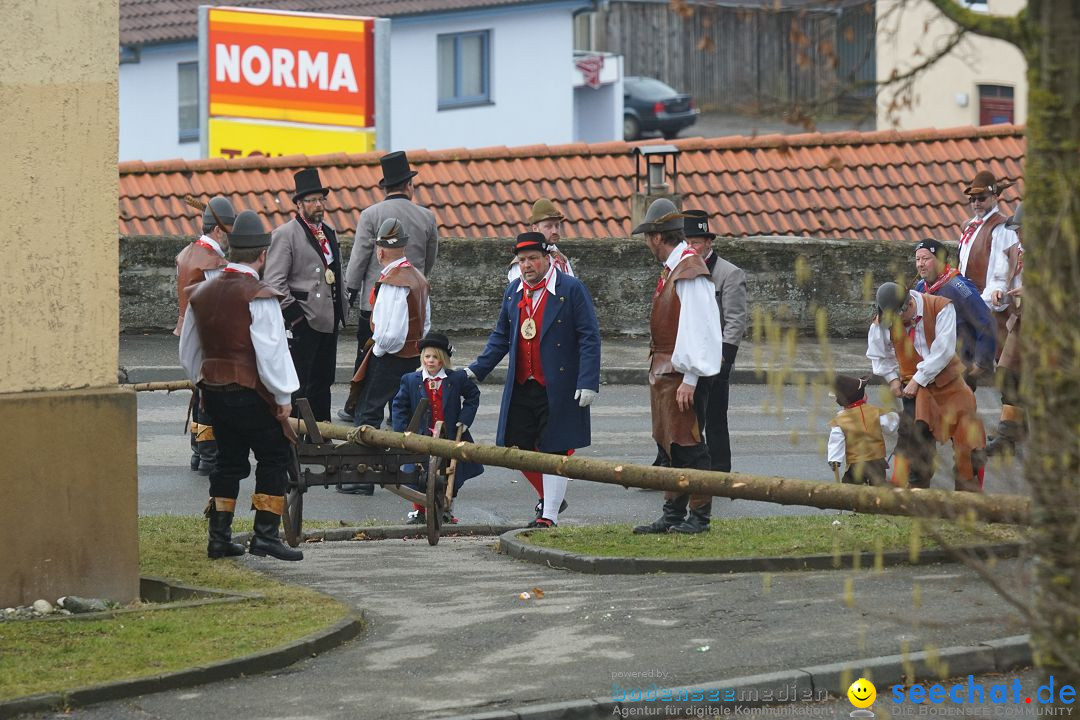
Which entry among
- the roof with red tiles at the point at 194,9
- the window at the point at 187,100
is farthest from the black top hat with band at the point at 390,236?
the window at the point at 187,100

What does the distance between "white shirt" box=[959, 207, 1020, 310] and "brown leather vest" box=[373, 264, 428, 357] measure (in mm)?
4616

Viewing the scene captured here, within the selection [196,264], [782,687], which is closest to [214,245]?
[196,264]

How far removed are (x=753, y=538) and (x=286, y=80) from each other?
17763 mm

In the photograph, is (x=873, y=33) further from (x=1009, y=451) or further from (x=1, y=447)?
(x=1, y=447)

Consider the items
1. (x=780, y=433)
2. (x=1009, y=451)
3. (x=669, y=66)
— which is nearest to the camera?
(x=1009, y=451)

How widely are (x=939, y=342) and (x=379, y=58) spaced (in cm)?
1608

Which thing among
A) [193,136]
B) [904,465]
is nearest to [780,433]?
[904,465]

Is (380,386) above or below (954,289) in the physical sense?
below

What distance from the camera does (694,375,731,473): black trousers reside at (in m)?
12.3

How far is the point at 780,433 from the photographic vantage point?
15.1 m

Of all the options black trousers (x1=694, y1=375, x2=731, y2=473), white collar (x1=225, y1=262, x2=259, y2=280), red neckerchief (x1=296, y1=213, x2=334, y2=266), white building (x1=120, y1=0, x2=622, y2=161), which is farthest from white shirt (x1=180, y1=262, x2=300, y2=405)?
white building (x1=120, y1=0, x2=622, y2=161)

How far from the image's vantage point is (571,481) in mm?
13258

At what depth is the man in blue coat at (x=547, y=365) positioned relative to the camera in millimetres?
11242

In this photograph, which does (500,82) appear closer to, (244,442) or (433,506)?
(433,506)
